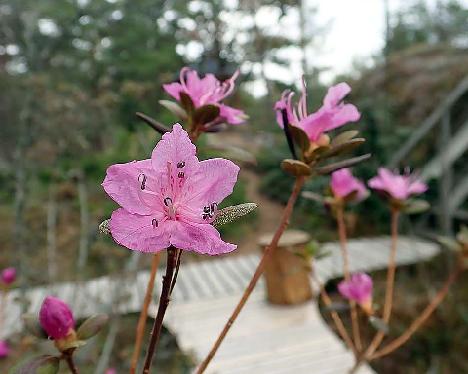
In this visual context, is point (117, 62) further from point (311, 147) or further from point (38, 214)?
point (311, 147)

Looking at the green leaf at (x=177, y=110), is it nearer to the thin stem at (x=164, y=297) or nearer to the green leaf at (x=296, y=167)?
the green leaf at (x=296, y=167)

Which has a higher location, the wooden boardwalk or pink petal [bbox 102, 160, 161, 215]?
pink petal [bbox 102, 160, 161, 215]

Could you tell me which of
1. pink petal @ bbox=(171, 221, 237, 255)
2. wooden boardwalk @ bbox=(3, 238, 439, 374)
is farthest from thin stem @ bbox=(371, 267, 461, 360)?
pink petal @ bbox=(171, 221, 237, 255)

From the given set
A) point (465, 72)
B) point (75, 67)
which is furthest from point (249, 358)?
point (75, 67)

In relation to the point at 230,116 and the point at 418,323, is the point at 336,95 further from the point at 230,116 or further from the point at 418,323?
the point at 418,323

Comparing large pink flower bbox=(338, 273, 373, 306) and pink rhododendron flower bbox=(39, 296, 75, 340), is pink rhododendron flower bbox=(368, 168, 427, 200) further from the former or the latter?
pink rhododendron flower bbox=(39, 296, 75, 340)

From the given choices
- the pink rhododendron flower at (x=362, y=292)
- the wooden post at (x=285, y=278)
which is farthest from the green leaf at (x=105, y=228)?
the wooden post at (x=285, y=278)
